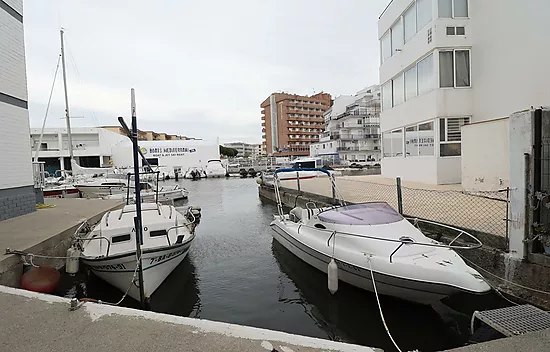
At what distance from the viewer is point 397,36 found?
15.9 m

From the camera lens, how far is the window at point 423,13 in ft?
42.3

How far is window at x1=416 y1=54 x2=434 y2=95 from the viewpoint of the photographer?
13.0 metres

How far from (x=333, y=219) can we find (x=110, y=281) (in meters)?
4.52

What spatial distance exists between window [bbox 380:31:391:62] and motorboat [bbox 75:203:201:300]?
14.6 m

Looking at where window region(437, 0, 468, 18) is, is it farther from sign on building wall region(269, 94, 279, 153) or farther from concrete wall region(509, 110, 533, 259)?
sign on building wall region(269, 94, 279, 153)

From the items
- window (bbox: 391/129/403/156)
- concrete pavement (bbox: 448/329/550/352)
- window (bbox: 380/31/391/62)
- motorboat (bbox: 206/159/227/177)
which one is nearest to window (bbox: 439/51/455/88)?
window (bbox: 391/129/403/156)

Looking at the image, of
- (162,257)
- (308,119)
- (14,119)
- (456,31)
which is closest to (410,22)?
(456,31)

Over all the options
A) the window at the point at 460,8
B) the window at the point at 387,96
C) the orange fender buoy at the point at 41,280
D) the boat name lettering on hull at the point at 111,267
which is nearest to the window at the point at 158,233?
the boat name lettering on hull at the point at 111,267

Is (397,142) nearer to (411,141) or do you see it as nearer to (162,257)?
(411,141)

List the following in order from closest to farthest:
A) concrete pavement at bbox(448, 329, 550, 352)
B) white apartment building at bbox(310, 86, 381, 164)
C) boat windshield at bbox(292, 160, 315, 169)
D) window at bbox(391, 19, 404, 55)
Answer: concrete pavement at bbox(448, 329, 550, 352) → window at bbox(391, 19, 404, 55) → boat windshield at bbox(292, 160, 315, 169) → white apartment building at bbox(310, 86, 381, 164)

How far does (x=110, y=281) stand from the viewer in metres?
6.14

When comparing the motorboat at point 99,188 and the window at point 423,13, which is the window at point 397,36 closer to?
the window at point 423,13

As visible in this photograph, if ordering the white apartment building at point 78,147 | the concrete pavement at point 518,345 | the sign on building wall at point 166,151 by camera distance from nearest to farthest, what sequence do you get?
the concrete pavement at point 518,345, the white apartment building at point 78,147, the sign on building wall at point 166,151

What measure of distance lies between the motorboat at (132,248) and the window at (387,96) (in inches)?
526
